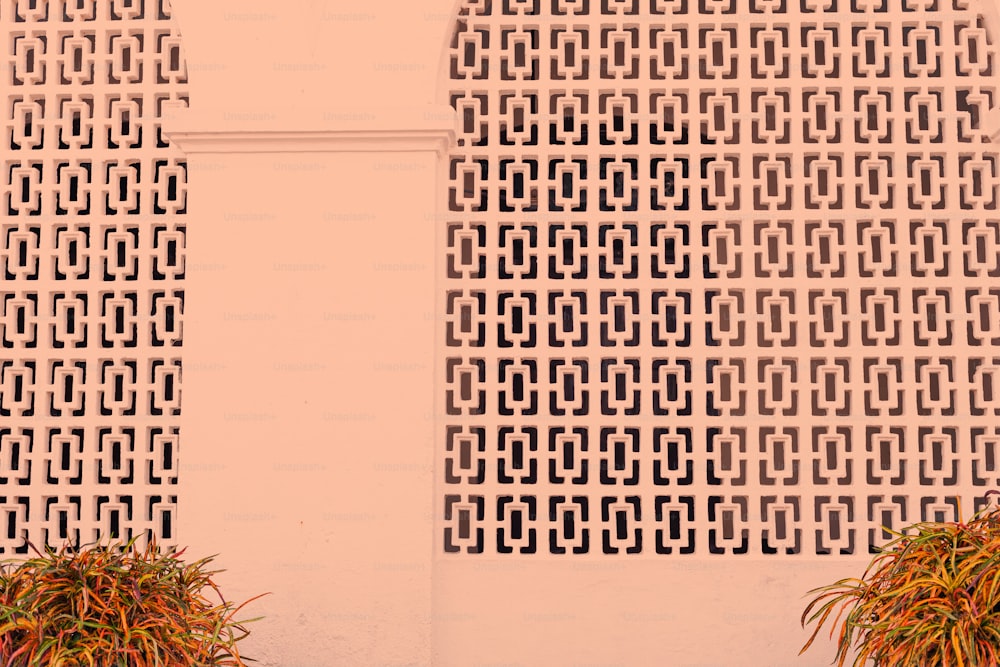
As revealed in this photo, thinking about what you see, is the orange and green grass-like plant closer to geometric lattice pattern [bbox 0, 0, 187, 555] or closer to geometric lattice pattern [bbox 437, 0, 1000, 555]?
geometric lattice pattern [bbox 0, 0, 187, 555]

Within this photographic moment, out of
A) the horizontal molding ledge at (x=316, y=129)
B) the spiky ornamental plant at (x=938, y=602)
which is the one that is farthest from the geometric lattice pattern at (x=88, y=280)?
the spiky ornamental plant at (x=938, y=602)

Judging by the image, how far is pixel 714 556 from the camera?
580cm

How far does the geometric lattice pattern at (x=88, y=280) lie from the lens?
6.07 metres

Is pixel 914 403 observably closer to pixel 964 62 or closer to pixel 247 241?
pixel 964 62

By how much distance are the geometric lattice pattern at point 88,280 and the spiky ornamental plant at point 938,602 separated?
3693 mm

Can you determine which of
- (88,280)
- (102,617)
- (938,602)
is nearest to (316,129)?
(88,280)

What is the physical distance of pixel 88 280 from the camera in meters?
6.19

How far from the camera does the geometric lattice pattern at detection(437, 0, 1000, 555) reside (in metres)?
5.89

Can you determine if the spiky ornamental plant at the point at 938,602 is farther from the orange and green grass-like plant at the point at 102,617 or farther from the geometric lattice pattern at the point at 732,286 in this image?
the orange and green grass-like plant at the point at 102,617

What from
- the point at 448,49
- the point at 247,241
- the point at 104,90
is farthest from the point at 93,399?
the point at 448,49

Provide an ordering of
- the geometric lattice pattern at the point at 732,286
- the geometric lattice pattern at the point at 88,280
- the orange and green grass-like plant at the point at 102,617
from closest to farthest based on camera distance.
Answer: the orange and green grass-like plant at the point at 102,617, the geometric lattice pattern at the point at 732,286, the geometric lattice pattern at the point at 88,280

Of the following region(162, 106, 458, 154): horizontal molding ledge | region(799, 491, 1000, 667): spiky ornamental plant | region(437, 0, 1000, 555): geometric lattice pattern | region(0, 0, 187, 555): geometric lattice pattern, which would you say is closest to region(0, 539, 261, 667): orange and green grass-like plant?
region(0, 0, 187, 555): geometric lattice pattern

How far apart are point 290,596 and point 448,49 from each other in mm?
3134

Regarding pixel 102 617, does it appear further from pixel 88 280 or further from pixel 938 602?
pixel 938 602
